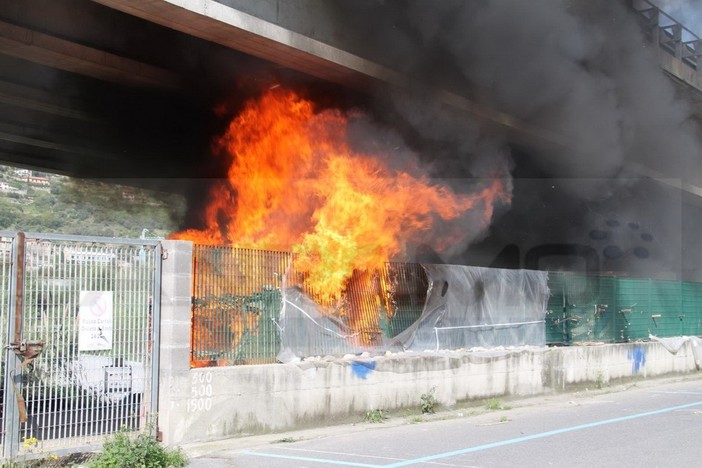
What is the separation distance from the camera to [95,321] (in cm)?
626

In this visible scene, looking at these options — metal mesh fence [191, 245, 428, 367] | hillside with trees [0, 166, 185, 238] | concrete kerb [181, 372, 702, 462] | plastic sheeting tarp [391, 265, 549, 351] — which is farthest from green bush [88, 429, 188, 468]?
hillside with trees [0, 166, 185, 238]

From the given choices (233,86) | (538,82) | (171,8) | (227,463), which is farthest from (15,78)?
(538,82)

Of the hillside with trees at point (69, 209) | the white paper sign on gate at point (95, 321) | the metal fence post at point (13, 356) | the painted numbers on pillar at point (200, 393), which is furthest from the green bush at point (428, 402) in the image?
the hillside with trees at point (69, 209)

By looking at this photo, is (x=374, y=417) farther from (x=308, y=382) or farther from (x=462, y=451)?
(x=462, y=451)

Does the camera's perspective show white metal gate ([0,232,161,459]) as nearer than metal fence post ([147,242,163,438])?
Yes

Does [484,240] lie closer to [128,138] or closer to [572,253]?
[572,253]

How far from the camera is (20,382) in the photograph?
5.73 m

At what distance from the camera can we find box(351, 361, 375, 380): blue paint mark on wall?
825 cm

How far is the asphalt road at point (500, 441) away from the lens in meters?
6.03

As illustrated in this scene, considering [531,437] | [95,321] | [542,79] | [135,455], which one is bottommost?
[531,437]

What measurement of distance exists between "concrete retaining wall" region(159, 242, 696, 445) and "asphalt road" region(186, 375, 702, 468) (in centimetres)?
20

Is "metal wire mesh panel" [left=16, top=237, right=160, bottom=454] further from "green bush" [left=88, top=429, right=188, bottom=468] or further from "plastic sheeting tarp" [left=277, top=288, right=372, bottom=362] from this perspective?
"plastic sheeting tarp" [left=277, top=288, right=372, bottom=362]

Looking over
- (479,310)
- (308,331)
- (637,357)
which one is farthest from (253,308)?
(637,357)

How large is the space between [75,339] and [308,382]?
2.72 metres
